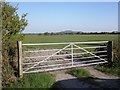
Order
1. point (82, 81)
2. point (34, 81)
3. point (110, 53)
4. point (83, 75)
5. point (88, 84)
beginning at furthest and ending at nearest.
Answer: point (110, 53)
point (83, 75)
point (82, 81)
point (88, 84)
point (34, 81)

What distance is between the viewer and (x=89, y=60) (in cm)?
1590

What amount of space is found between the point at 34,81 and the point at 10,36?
147 inches

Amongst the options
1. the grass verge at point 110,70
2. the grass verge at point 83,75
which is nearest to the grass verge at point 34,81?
the grass verge at point 83,75

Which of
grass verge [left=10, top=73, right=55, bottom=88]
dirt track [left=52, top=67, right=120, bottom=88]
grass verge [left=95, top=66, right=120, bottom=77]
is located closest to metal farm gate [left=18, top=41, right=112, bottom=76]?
grass verge [left=10, top=73, right=55, bottom=88]

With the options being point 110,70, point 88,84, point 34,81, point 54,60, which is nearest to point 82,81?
point 88,84

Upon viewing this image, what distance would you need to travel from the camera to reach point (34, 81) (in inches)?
436

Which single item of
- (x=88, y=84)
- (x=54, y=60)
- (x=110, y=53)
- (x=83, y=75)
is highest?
(x=110, y=53)

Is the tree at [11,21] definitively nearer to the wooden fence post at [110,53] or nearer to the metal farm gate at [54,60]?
the metal farm gate at [54,60]

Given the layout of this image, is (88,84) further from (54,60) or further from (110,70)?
(54,60)

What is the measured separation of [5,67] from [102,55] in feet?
20.5

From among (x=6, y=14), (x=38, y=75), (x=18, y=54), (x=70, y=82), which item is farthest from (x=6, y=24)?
(x=70, y=82)

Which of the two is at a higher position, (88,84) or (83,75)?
(83,75)

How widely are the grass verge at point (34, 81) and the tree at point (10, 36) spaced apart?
30 centimetres

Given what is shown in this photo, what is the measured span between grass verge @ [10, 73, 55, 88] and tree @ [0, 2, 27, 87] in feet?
1.00
